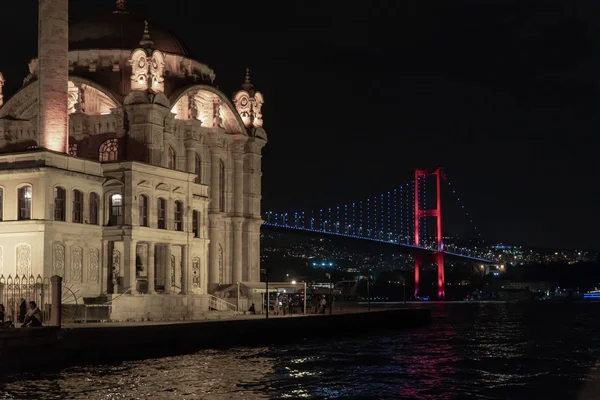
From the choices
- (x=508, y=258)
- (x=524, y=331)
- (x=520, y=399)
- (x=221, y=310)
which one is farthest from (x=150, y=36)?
(x=508, y=258)

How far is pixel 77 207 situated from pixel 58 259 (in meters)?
2.87

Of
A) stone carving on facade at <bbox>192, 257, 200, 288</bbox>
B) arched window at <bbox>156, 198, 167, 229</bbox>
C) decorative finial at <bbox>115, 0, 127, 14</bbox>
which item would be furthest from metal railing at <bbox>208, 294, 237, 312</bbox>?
decorative finial at <bbox>115, 0, 127, 14</bbox>

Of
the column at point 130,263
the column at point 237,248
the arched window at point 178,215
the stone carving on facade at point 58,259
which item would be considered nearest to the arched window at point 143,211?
the column at point 130,263

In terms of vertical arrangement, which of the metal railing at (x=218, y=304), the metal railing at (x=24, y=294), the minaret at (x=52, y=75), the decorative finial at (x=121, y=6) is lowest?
the metal railing at (x=218, y=304)

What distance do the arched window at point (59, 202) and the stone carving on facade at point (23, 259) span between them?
1755 millimetres

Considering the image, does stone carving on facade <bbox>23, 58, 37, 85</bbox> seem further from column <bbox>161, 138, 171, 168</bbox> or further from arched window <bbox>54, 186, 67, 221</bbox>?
arched window <bbox>54, 186, 67, 221</bbox>

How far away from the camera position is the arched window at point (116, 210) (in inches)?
1821

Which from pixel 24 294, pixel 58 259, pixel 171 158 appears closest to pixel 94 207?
pixel 58 259

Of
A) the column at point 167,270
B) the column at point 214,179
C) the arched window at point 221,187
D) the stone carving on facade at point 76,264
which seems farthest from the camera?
the arched window at point 221,187

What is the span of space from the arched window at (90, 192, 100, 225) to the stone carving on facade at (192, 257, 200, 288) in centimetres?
725

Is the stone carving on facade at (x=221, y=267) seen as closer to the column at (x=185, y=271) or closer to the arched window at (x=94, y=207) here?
the column at (x=185, y=271)

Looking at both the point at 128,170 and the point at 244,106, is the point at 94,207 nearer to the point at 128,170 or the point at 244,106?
the point at 128,170

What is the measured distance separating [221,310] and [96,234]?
10.7 meters

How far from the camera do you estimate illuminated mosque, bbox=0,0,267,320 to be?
140ft
